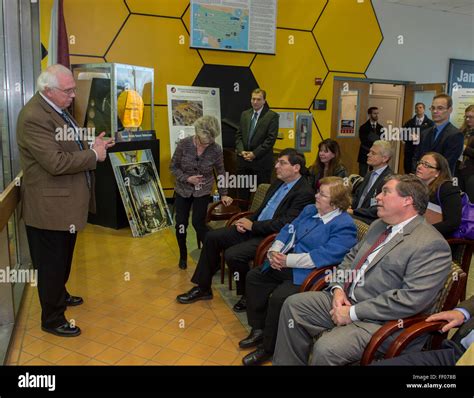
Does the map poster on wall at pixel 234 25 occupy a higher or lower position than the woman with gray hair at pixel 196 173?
higher

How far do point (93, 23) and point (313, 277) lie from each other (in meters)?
5.03

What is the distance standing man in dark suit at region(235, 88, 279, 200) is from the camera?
5219 millimetres

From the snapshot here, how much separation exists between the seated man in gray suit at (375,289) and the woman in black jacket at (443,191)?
88 cm

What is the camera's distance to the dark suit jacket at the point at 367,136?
7562 mm

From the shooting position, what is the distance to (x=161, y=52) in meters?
6.32

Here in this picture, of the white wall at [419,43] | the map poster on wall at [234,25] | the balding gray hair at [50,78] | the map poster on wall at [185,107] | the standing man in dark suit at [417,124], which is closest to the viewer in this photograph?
the balding gray hair at [50,78]

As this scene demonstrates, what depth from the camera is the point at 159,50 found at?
6297 mm

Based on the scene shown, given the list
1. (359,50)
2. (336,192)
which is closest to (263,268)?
(336,192)

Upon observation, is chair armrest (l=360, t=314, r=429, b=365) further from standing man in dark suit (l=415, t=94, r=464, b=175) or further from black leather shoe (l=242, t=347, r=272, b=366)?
standing man in dark suit (l=415, t=94, r=464, b=175)

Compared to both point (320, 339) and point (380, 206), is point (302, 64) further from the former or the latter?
point (320, 339)

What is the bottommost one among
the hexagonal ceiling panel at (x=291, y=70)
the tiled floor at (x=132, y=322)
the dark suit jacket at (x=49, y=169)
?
the tiled floor at (x=132, y=322)

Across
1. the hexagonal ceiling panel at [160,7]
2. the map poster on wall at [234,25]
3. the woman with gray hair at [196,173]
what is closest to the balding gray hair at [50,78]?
the woman with gray hair at [196,173]

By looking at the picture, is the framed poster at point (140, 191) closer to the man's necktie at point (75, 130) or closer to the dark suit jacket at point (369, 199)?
the man's necktie at point (75, 130)

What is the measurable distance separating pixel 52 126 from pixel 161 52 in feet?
13.4
